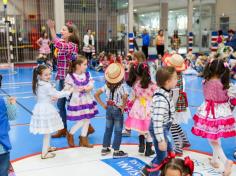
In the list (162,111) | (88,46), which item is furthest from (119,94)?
(88,46)

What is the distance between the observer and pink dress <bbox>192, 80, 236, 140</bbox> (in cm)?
392

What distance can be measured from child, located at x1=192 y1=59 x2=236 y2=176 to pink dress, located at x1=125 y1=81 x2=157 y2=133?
2.18 ft

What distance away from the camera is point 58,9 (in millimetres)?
16078

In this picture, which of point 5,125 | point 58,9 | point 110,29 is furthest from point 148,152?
point 110,29

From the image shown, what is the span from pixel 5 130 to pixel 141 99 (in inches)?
76.2

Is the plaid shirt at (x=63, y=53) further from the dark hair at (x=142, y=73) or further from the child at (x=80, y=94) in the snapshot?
the dark hair at (x=142, y=73)

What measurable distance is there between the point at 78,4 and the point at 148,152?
1374cm

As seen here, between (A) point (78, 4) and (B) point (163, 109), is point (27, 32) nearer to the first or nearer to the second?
(A) point (78, 4)

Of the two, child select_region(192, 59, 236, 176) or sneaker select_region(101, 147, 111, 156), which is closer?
child select_region(192, 59, 236, 176)

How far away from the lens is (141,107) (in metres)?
4.38

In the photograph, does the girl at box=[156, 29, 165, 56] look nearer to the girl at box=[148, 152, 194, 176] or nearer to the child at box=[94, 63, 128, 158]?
the child at box=[94, 63, 128, 158]

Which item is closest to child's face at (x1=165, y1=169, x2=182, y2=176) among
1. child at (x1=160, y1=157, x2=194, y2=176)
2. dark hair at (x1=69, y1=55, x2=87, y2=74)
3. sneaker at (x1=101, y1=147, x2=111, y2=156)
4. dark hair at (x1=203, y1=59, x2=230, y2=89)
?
child at (x1=160, y1=157, x2=194, y2=176)

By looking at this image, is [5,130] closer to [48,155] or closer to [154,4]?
[48,155]

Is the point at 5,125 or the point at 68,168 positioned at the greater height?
the point at 5,125
